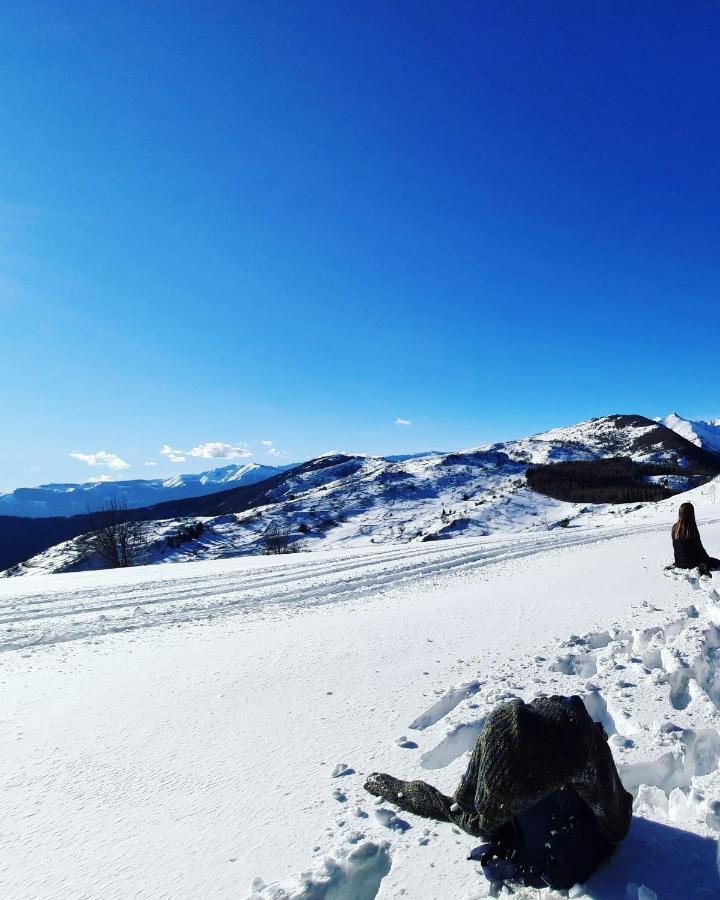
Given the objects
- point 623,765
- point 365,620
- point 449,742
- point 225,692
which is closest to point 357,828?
point 449,742

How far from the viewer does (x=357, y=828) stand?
124 inches

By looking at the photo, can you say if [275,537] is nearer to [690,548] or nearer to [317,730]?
[690,548]

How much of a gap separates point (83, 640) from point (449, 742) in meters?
7.28

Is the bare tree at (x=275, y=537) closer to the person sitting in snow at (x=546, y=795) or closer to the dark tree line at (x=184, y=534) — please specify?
the dark tree line at (x=184, y=534)

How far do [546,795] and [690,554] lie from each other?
34.5ft

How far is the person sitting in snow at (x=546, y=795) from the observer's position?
8.34 ft

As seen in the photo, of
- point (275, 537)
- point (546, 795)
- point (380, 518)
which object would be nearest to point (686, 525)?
point (546, 795)

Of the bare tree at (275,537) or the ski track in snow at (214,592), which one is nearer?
the ski track in snow at (214,592)

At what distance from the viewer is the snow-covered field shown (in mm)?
2818

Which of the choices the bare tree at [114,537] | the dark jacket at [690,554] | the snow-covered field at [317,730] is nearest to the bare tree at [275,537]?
the bare tree at [114,537]

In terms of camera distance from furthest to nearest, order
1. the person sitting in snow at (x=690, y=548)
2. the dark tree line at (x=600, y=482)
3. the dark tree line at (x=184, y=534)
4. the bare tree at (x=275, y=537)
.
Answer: the dark tree line at (x=600, y=482) < the dark tree line at (x=184, y=534) < the bare tree at (x=275, y=537) < the person sitting in snow at (x=690, y=548)

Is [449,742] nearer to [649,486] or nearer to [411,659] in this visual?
[411,659]

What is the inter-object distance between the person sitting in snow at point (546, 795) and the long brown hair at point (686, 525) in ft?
32.0

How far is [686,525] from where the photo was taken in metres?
10.7
